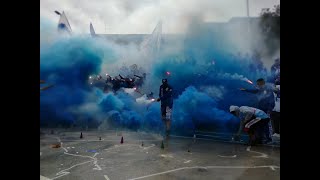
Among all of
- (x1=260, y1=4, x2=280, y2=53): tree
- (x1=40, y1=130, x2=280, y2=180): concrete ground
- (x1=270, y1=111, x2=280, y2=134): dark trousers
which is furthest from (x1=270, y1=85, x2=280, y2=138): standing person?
(x1=260, y1=4, x2=280, y2=53): tree

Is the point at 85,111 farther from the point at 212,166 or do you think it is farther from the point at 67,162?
the point at 212,166

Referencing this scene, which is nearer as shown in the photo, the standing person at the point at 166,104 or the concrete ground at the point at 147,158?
the concrete ground at the point at 147,158

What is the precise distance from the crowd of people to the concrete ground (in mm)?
189

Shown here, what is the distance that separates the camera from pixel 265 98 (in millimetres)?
4141

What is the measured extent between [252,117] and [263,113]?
185mm

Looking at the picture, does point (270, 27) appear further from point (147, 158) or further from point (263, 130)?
point (147, 158)

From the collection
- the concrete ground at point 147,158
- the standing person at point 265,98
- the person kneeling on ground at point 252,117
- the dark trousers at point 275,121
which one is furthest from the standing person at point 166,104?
the dark trousers at point 275,121

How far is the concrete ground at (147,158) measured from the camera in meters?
3.63

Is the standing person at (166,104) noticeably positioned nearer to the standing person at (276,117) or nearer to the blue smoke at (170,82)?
the blue smoke at (170,82)

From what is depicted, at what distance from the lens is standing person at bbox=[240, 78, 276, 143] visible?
4.11 metres

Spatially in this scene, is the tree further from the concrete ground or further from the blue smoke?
the concrete ground

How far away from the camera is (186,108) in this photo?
4.18m

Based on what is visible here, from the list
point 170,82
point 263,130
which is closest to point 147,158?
point 170,82
